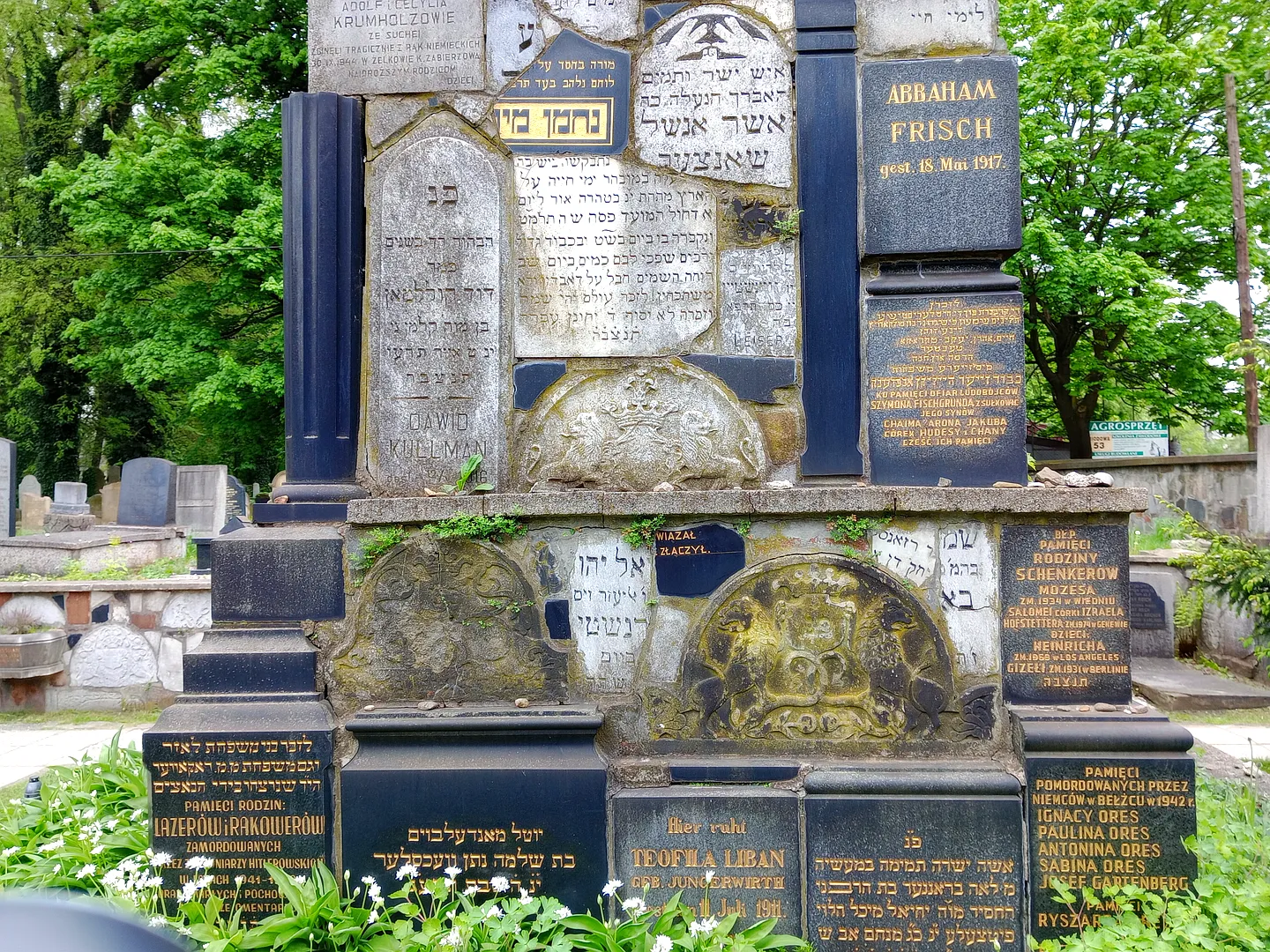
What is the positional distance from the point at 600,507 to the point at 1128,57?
15886 mm

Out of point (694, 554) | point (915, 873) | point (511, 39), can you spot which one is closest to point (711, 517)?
point (694, 554)

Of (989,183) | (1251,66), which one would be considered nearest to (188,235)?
(989,183)

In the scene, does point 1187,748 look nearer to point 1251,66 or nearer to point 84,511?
point 84,511

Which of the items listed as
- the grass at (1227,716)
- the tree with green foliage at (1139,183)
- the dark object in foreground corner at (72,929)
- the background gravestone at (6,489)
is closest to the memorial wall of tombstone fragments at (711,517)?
the dark object in foreground corner at (72,929)

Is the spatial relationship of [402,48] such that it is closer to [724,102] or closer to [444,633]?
[724,102]

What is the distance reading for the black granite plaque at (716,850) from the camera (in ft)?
10.7

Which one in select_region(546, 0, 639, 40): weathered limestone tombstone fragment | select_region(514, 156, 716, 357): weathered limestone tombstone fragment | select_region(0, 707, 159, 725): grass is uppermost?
select_region(546, 0, 639, 40): weathered limestone tombstone fragment

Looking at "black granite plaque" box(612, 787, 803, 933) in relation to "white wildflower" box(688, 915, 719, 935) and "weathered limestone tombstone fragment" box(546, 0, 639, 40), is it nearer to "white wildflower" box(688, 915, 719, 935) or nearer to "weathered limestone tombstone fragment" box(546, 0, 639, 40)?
"white wildflower" box(688, 915, 719, 935)

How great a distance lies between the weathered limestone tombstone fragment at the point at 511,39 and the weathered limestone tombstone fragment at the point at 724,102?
0.57 m

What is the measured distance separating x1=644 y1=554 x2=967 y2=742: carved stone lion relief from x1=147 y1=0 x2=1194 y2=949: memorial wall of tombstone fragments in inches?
0.5

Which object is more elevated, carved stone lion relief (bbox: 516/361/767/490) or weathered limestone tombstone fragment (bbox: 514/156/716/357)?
weathered limestone tombstone fragment (bbox: 514/156/716/357)

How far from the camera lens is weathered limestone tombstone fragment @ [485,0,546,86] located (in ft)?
12.2

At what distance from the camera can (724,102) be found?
3705 millimetres

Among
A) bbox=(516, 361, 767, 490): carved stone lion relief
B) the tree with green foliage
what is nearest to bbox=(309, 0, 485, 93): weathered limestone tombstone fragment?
bbox=(516, 361, 767, 490): carved stone lion relief
